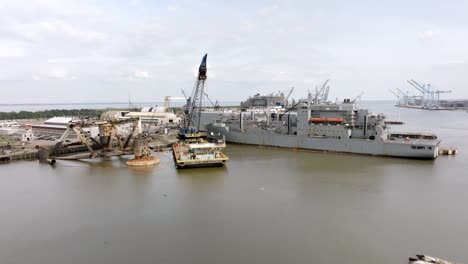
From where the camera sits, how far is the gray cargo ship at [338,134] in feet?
63.7

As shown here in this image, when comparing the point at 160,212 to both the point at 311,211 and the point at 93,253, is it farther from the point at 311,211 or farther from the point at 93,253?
the point at 311,211

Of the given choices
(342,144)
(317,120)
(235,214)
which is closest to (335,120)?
(317,120)

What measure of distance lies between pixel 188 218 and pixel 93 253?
9.98 ft

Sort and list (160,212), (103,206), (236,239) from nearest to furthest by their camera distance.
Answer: (236,239)
(160,212)
(103,206)

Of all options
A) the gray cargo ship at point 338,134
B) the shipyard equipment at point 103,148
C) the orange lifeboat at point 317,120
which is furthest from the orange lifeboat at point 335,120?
the shipyard equipment at point 103,148

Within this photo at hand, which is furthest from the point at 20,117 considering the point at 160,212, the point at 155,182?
the point at 160,212

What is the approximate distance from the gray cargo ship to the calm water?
2.19 metres

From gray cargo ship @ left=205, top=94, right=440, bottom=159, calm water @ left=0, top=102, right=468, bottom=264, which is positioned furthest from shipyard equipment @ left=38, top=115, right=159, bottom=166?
gray cargo ship @ left=205, top=94, right=440, bottom=159

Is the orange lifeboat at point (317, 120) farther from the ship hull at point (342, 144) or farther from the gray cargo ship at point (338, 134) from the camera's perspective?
the ship hull at point (342, 144)

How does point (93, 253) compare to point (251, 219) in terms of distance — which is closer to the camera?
point (93, 253)

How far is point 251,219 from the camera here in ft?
31.9

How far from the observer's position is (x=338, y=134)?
21.3 meters

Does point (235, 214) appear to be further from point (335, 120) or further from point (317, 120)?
point (317, 120)

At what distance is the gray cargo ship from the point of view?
19.4m
